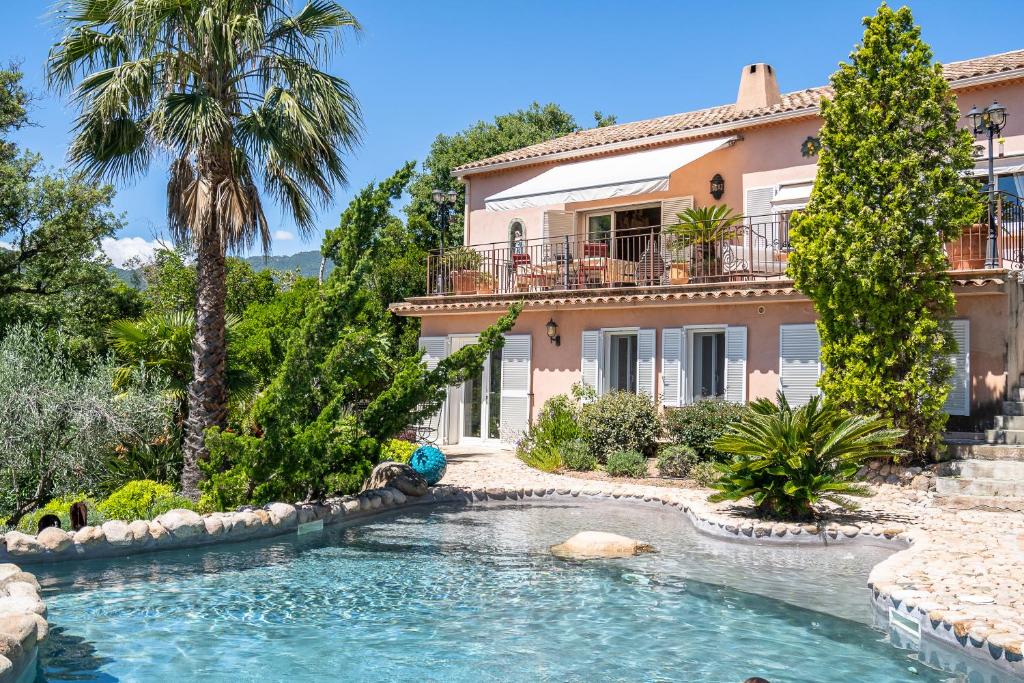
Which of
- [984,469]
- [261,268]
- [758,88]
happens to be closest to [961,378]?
[984,469]

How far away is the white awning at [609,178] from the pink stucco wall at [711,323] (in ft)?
9.58

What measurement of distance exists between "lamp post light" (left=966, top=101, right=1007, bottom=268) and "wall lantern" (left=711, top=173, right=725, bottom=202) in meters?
6.27

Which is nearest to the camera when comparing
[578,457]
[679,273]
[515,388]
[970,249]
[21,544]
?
[21,544]

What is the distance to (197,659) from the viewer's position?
24.4 feet

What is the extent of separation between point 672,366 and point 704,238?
9.95ft

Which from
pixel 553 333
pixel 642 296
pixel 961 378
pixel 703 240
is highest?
pixel 703 240

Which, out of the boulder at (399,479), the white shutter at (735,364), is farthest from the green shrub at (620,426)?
the boulder at (399,479)

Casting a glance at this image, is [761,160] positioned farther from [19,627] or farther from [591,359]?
[19,627]

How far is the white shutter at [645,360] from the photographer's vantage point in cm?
2044

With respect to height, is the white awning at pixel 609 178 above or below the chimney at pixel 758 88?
below

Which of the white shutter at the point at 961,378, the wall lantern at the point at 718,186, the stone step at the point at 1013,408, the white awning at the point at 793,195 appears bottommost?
the stone step at the point at 1013,408

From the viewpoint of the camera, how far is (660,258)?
70.4 feet

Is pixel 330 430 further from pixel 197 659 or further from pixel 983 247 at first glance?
pixel 983 247

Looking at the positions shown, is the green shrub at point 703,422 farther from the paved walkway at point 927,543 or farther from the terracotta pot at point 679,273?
the terracotta pot at point 679,273
